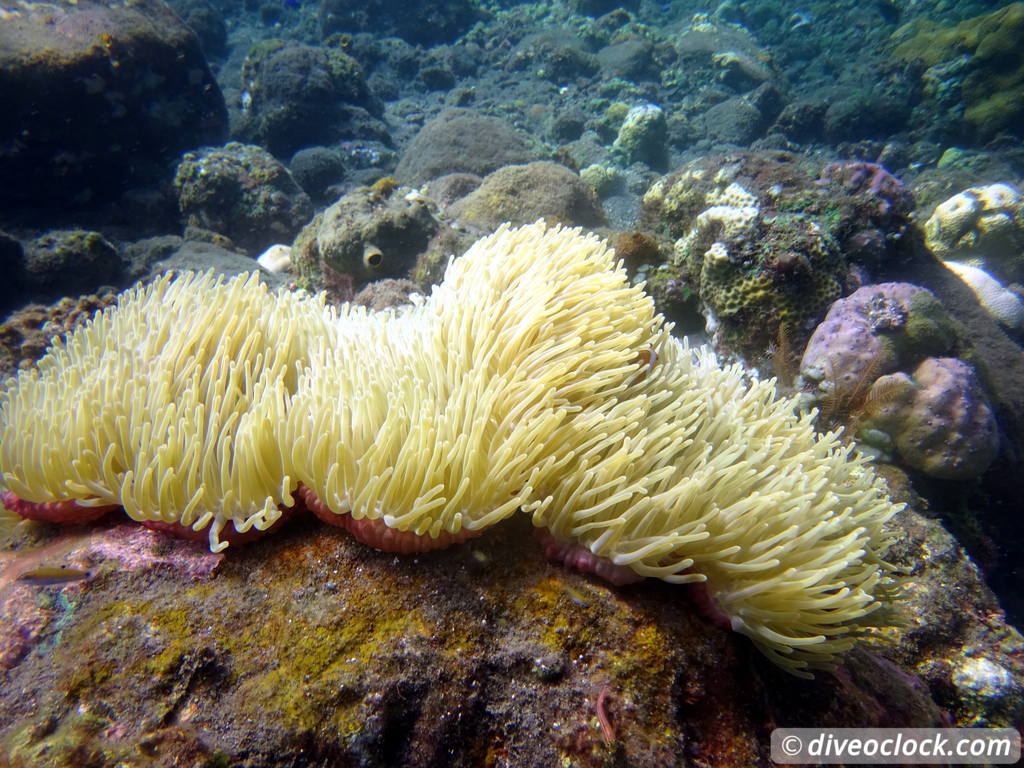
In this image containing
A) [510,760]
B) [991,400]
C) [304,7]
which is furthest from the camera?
[304,7]

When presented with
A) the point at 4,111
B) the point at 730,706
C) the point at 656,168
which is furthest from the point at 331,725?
the point at 656,168

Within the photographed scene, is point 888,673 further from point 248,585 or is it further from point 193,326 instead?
point 193,326

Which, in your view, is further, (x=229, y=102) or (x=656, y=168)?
(x=229, y=102)

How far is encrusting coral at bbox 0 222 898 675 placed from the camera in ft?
5.77

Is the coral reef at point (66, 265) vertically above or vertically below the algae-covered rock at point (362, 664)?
below

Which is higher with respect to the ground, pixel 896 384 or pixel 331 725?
pixel 896 384

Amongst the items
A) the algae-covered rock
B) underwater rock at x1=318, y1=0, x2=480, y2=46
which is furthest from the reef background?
underwater rock at x1=318, y1=0, x2=480, y2=46

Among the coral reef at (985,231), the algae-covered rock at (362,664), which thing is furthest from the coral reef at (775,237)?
the coral reef at (985,231)

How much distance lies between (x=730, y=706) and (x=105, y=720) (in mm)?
1986

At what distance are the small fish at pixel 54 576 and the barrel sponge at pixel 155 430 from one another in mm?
Result: 244

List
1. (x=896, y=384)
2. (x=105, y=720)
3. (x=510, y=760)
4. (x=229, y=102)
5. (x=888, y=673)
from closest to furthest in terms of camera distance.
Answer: (x=105, y=720) < (x=510, y=760) < (x=888, y=673) < (x=896, y=384) < (x=229, y=102)

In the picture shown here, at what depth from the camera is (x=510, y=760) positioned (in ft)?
5.24

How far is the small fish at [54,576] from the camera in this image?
171 centimetres

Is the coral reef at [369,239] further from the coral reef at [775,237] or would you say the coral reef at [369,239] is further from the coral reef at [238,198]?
the coral reef at [238,198]
